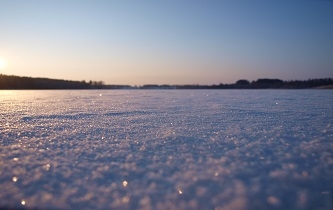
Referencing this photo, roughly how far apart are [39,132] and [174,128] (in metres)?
2.10

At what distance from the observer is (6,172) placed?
6.76ft

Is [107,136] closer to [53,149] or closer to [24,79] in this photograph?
[53,149]

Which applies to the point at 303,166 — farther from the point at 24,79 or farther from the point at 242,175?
the point at 24,79

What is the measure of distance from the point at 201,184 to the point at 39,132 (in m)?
2.90

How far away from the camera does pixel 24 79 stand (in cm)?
4859

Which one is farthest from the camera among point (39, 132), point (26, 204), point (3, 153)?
point (39, 132)

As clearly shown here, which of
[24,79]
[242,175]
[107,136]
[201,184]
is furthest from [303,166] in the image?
[24,79]

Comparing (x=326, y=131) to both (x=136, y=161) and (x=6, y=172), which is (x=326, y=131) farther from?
(x=6, y=172)

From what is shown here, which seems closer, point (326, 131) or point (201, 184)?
point (201, 184)

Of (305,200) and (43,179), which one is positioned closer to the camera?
(305,200)

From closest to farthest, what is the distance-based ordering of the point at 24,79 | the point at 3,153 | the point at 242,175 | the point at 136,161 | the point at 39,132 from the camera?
the point at 242,175, the point at 136,161, the point at 3,153, the point at 39,132, the point at 24,79

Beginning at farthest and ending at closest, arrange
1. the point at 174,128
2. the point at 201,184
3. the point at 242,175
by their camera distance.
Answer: the point at 174,128 → the point at 242,175 → the point at 201,184

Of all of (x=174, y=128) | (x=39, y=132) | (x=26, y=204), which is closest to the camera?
(x=26, y=204)

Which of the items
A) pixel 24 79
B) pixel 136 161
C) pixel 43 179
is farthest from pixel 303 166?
pixel 24 79
